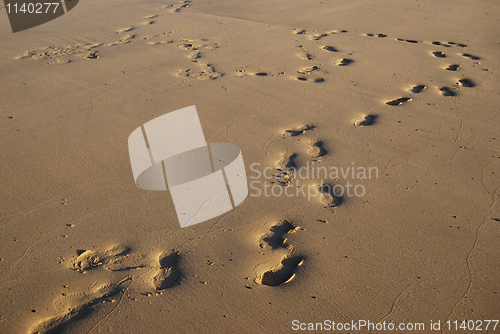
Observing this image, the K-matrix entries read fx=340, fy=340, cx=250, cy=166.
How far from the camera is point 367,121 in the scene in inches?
128

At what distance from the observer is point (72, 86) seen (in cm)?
385

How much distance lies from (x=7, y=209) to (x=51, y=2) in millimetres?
6608

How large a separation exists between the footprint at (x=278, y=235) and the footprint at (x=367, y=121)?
1.45 m

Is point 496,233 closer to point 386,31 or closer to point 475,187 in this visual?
point 475,187

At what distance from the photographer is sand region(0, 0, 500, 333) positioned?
182cm

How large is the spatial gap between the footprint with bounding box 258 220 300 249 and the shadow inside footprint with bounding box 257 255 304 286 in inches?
4.4

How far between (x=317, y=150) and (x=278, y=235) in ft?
3.19

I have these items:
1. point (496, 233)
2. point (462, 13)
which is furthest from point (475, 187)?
point (462, 13)

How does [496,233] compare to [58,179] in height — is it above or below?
below

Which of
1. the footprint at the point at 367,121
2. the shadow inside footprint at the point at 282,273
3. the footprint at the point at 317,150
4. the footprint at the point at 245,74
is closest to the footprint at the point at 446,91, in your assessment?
the footprint at the point at 367,121

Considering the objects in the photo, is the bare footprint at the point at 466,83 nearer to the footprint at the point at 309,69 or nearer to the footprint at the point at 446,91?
the footprint at the point at 446,91

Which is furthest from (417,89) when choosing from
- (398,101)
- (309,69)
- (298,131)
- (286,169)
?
(286,169)

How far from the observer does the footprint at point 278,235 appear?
214 centimetres

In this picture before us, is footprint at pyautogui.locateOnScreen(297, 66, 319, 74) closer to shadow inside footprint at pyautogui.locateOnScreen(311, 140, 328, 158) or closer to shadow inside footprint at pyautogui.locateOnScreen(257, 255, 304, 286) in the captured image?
shadow inside footprint at pyautogui.locateOnScreen(311, 140, 328, 158)
